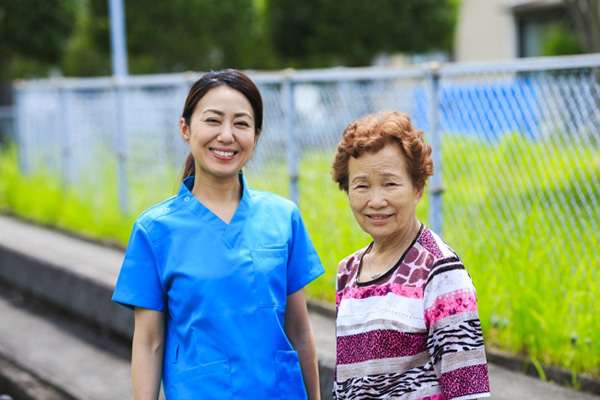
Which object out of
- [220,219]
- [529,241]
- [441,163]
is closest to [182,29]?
[441,163]

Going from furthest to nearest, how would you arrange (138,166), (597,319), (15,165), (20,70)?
(20,70) → (15,165) → (138,166) → (597,319)

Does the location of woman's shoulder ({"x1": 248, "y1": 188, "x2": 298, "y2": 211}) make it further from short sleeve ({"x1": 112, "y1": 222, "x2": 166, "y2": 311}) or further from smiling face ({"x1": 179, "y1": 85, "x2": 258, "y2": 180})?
short sleeve ({"x1": 112, "y1": 222, "x2": 166, "y2": 311})

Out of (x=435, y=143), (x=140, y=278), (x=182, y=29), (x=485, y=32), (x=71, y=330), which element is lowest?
(x=71, y=330)

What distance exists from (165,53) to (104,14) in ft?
5.41

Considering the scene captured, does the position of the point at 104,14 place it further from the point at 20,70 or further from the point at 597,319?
the point at 597,319

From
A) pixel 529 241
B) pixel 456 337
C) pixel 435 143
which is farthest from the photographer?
pixel 435 143

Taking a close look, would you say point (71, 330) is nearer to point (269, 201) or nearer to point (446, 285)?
point (269, 201)

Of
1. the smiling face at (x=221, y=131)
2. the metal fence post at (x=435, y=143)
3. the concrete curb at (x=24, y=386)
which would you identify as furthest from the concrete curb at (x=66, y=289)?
the smiling face at (x=221, y=131)

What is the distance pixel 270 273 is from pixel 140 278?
1.22ft

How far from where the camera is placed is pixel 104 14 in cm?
1809

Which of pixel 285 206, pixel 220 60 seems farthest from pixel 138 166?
pixel 220 60

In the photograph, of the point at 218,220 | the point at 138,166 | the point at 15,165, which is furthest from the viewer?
the point at 15,165

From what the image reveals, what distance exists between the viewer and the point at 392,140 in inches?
82.7

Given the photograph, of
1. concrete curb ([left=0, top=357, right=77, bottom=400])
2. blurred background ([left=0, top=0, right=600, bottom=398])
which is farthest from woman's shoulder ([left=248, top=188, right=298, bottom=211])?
concrete curb ([left=0, top=357, right=77, bottom=400])
